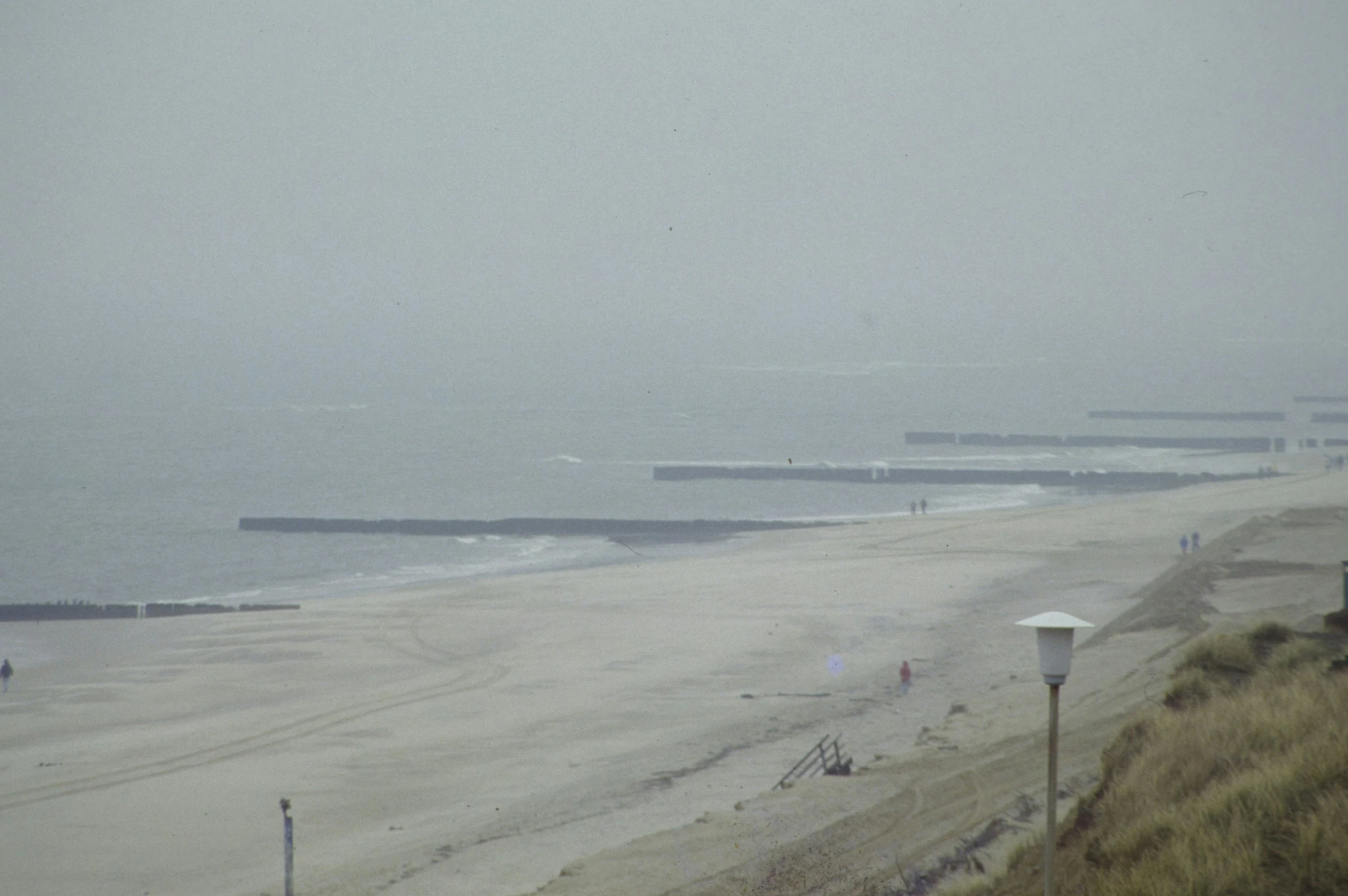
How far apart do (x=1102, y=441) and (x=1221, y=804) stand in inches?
3516

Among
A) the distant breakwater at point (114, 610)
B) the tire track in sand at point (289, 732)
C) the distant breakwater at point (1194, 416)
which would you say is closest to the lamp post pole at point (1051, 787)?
the tire track in sand at point (289, 732)

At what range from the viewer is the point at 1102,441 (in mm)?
92375

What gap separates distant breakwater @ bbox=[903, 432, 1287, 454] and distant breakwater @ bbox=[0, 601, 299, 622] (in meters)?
69.0

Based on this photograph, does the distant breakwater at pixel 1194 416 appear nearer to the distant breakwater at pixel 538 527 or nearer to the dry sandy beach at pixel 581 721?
the distant breakwater at pixel 538 527

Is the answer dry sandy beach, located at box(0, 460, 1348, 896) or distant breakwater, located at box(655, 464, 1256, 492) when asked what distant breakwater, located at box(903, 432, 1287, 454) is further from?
dry sandy beach, located at box(0, 460, 1348, 896)

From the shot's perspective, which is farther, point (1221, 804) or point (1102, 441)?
point (1102, 441)

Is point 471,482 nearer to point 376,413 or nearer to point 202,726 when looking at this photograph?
point 202,726

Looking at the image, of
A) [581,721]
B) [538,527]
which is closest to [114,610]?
[581,721]

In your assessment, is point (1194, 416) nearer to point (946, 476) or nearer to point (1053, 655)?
point (946, 476)

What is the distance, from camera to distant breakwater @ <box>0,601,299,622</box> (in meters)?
34.9

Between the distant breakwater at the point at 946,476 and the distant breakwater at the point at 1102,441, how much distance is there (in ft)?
66.8

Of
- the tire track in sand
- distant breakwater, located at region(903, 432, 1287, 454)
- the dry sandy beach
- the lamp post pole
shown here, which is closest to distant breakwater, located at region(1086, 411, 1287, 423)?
distant breakwater, located at region(903, 432, 1287, 454)

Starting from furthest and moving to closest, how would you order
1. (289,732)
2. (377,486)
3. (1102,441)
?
(1102,441)
(377,486)
(289,732)

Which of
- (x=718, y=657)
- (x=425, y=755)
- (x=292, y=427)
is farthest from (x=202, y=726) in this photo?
(x=292, y=427)
